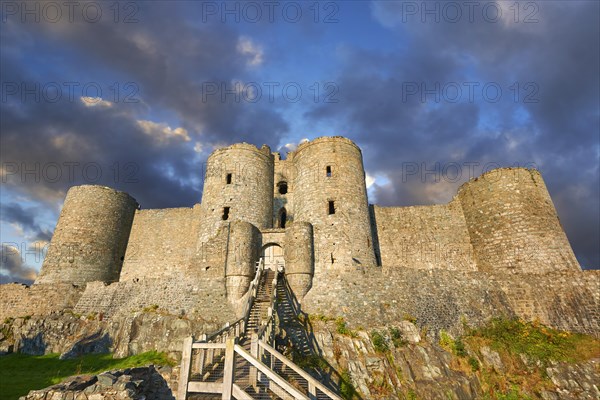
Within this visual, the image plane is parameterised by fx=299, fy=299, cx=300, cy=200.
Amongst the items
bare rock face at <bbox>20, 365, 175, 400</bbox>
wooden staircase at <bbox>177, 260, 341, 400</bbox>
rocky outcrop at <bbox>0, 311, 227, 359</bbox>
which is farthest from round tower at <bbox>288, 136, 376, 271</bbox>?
bare rock face at <bbox>20, 365, 175, 400</bbox>

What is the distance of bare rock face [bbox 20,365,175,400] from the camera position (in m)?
8.48

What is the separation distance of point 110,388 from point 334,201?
16.1m

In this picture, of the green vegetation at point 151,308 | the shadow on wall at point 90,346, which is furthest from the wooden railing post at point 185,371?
the shadow on wall at point 90,346

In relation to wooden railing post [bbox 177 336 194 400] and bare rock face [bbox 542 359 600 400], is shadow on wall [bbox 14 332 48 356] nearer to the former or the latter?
wooden railing post [bbox 177 336 194 400]

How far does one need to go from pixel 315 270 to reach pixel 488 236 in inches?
523

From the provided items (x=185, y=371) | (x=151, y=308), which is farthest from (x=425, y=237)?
(x=185, y=371)

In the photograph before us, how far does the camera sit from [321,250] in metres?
19.9

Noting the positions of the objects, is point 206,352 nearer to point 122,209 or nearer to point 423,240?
point 423,240

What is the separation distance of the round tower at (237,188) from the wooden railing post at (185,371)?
1387 cm

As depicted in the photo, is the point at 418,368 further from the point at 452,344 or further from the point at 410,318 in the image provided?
the point at 452,344

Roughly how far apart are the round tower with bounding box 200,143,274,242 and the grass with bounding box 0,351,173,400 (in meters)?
8.43

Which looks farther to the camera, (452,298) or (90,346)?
(452,298)

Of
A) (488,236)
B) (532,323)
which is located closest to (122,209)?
(488,236)

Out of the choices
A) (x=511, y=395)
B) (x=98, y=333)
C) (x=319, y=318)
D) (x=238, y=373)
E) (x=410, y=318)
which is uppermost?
(x=319, y=318)
